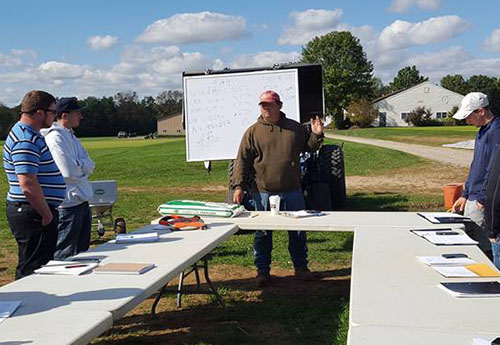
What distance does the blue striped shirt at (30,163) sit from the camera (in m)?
4.01

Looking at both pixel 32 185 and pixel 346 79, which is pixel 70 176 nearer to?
pixel 32 185

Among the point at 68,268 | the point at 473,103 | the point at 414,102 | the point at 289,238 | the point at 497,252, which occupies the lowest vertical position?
the point at 289,238

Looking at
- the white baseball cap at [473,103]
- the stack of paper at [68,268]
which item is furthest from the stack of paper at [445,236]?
the stack of paper at [68,268]

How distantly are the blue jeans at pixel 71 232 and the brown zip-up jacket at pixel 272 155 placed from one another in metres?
1.53

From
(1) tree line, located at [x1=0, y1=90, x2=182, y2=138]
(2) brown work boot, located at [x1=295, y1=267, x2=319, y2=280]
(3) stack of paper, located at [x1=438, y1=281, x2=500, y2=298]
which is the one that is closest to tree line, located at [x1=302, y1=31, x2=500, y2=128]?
(1) tree line, located at [x1=0, y1=90, x2=182, y2=138]

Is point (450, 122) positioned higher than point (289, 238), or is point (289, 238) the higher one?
point (450, 122)

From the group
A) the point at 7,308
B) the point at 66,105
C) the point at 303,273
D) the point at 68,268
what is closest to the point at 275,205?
the point at 303,273

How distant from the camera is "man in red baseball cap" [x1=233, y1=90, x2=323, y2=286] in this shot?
570 centimetres

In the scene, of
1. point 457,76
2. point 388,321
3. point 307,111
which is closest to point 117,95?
point 457,76

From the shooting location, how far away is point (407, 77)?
108m

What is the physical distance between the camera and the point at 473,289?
9.50ft

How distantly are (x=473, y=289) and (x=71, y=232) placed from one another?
10.6 feet

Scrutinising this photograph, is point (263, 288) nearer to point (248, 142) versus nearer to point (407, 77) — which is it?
point (248, 142)

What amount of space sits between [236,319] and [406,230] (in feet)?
5.40
